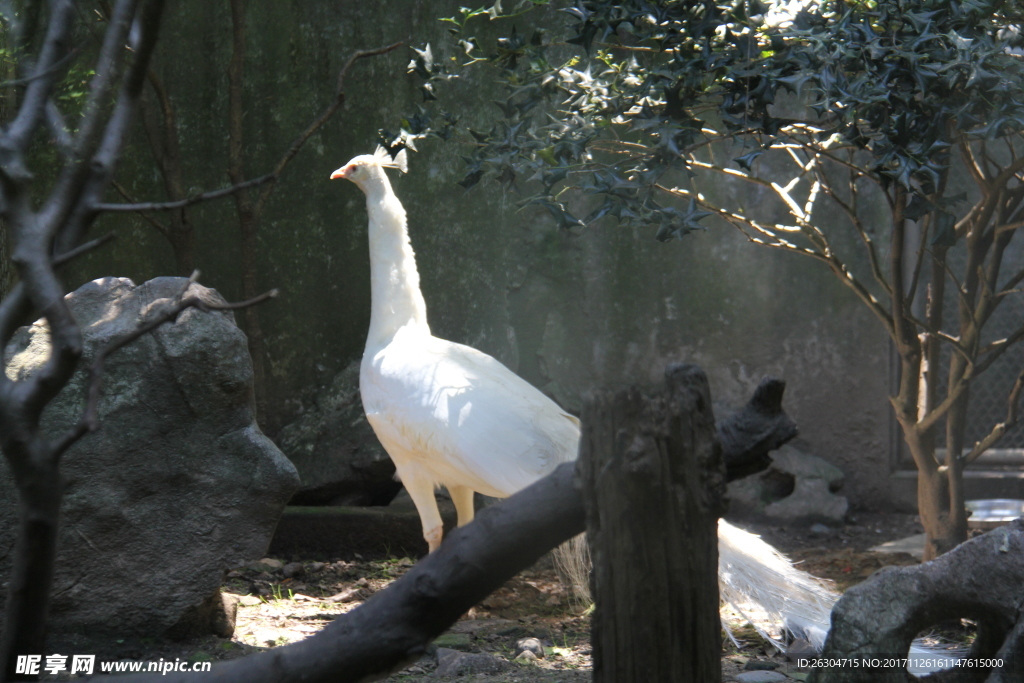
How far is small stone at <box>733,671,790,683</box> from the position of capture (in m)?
2.95

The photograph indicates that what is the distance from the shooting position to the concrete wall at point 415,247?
566 cm

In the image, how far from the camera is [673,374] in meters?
1.59

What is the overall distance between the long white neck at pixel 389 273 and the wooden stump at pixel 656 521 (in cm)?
271

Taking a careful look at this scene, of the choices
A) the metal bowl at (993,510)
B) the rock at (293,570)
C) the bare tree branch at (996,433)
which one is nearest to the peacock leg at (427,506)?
the rock at (293,570)

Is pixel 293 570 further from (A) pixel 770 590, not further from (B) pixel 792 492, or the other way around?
(B) pixel 792 492

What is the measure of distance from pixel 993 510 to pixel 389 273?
3.75 m

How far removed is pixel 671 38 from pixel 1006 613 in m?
1.86

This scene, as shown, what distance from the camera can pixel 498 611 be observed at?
401 centimetres

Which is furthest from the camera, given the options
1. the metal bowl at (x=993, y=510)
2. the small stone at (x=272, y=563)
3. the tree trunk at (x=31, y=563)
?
the metal bowl at (x=993, y=510)

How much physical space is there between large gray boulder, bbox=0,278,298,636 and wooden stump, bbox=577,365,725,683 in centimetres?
202

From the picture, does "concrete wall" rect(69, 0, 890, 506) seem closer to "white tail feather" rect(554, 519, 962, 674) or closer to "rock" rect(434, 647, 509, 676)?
"white tail feather" rect(554, 519, 962, 674)

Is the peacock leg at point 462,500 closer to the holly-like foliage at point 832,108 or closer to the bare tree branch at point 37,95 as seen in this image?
the holly-like foliage at point 832,108

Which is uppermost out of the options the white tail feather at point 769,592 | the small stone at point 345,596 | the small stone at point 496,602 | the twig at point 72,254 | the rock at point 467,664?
the twig at point 72,254

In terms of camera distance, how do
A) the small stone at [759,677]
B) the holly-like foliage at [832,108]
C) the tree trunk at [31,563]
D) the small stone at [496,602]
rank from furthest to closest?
1. the small stone at [496,602]
2. the small stone at [759,677]
3. the holly-like foliage at [832,108]
4. the tree trunk at [31,563]
